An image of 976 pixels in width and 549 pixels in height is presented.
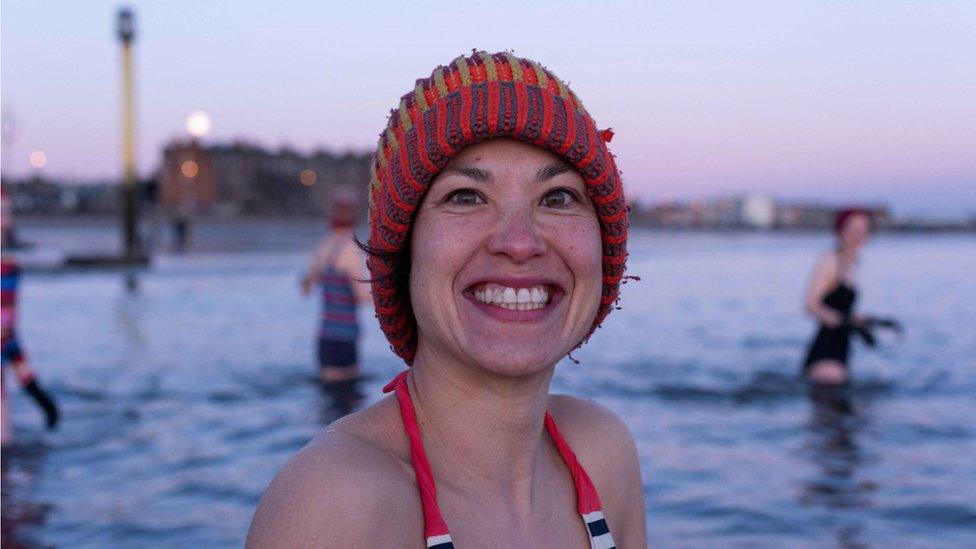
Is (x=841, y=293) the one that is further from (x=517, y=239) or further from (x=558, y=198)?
(x=517, y=239)

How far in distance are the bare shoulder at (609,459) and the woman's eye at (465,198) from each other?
65 cm

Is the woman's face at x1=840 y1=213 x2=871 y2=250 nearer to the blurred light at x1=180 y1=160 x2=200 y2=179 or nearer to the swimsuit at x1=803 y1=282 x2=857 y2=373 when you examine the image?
the swimsuit at x1=803 y1=282 x2=857 y2=373

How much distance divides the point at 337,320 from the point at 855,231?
4805mm

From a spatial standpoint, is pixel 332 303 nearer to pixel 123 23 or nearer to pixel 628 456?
pixel 628 456

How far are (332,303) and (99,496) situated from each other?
9.75 feet

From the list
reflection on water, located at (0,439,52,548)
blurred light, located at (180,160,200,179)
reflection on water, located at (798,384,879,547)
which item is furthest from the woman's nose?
blurred light, located at (180,160,200,179)

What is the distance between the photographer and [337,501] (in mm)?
1833

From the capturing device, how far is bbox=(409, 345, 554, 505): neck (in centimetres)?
221

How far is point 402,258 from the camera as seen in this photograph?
2270 mm

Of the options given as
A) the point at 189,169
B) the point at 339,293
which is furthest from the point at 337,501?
the point at 189,169

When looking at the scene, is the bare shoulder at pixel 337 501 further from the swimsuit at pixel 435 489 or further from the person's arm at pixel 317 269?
the person's arm at pixel 317 269

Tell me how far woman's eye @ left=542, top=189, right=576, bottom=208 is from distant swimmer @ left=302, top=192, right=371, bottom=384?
21.4 feet

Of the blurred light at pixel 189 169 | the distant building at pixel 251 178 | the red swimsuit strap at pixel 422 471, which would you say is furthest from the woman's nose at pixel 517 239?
the blurred light at pixel 189 169

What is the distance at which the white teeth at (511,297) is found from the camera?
82.7 inches
